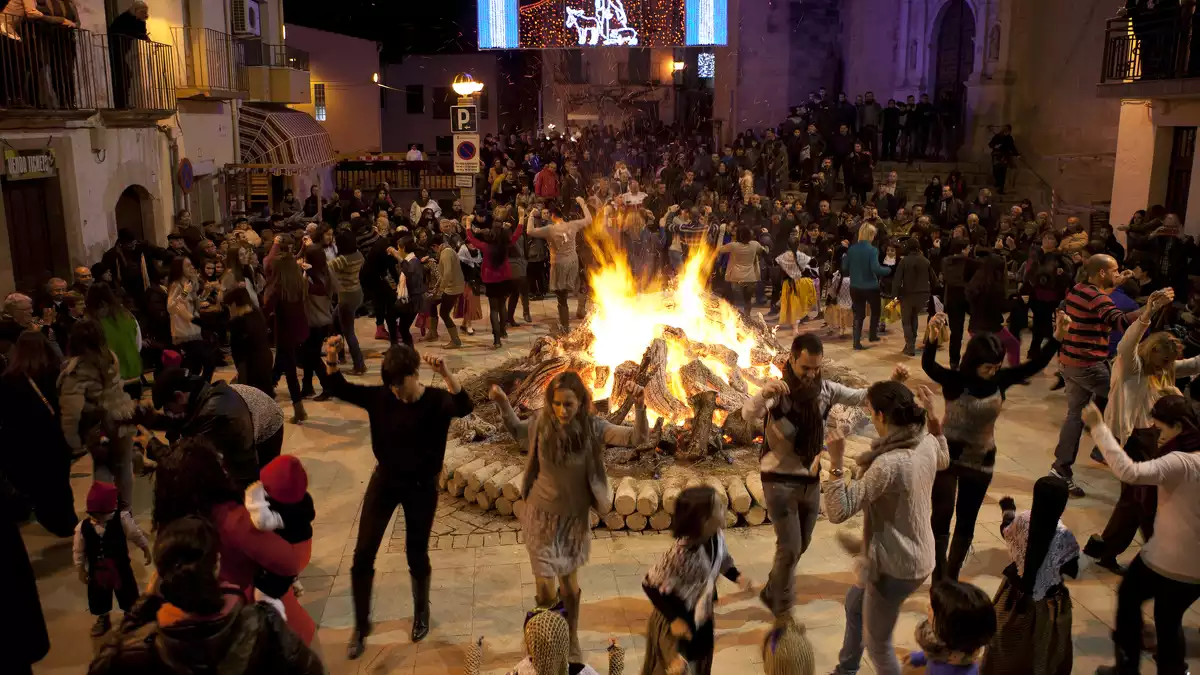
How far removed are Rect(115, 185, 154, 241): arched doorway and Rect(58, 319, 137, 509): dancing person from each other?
9274 mm

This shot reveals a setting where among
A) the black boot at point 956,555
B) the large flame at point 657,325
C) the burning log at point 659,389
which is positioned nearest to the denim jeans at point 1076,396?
the black boot at point 956,555

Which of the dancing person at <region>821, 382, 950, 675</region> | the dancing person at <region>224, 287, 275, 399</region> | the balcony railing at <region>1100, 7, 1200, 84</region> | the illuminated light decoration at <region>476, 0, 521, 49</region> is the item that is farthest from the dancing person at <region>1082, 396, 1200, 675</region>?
the illuminated light decoration at <region>476, 0, 521, 49</region>

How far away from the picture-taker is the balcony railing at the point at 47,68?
34.4 ft

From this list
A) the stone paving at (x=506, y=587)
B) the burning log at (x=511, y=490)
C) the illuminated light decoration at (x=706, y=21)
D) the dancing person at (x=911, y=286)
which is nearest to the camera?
the stone paving at (x=506, y=587)

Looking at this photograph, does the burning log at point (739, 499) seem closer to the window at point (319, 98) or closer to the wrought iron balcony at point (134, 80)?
the wrought iron balcony at point (134, 80)

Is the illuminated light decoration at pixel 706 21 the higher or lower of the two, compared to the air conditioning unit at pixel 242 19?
higher

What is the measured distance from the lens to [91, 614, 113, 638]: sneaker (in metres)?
5.59

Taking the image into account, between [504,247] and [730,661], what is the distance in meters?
7.94

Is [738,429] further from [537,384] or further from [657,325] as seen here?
[537,384]

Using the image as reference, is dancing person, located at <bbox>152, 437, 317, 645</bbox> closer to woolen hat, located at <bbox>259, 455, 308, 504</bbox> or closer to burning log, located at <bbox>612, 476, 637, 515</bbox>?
woolen hat, located at <bbox>259, 455, 308, 504</bbox>

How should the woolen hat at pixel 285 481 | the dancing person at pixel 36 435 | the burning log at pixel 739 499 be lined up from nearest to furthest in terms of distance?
the woolen hat at pixel 285 481, the dancing person at pixel 36 435, the burning log at pixel 739 499

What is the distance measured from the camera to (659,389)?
8781 millimetres

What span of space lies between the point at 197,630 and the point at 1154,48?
16561mm

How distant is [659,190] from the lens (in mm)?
20641
